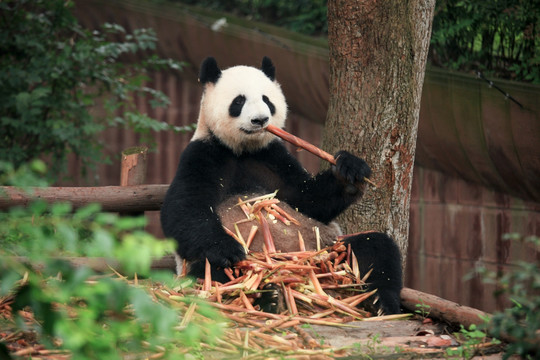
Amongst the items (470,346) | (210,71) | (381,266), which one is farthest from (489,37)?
(470,346)

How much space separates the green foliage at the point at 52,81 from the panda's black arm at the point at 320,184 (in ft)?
9.05

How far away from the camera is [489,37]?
18.8 ft

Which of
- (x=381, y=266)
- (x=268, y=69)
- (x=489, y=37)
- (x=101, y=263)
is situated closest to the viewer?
(x=381, y=266)

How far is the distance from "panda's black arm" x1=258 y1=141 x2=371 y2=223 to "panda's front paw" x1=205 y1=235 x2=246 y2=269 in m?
0.64

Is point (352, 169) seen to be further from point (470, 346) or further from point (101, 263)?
point (101, 263)

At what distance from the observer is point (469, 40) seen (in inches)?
233

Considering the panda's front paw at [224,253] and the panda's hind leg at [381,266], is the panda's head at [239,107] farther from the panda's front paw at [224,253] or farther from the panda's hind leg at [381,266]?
the panda's hind leg at [381,266]

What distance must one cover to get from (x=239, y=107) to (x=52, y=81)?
12.2 ft

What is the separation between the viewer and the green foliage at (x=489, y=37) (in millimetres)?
5371

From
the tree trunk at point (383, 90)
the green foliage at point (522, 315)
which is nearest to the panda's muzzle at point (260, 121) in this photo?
the tree trunk at point (383, 90)

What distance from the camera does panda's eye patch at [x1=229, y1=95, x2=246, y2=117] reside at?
3.71m

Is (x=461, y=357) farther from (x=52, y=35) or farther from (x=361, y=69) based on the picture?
(x=52, y=35)

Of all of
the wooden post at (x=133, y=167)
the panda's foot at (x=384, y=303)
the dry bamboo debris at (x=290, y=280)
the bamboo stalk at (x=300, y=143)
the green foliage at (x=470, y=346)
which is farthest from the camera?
the wooden post at (x=133, y=167)

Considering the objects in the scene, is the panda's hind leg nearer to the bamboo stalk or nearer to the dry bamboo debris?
the dry bamboo debris
